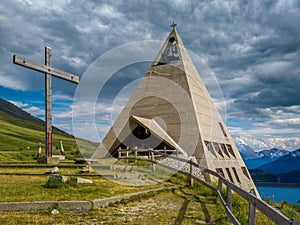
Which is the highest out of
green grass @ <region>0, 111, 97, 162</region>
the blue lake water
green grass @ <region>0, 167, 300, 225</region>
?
green grass @ <region>0, 111, 97, 162</region>

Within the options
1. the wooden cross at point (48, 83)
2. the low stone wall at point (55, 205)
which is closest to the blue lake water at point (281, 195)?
the low stone wall at point (55, 205)

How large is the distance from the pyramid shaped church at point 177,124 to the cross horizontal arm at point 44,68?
8.36 meters

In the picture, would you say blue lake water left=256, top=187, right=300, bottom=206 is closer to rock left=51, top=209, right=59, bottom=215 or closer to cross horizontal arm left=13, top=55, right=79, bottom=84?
rock left=51, top=209, right=59, bottom=215

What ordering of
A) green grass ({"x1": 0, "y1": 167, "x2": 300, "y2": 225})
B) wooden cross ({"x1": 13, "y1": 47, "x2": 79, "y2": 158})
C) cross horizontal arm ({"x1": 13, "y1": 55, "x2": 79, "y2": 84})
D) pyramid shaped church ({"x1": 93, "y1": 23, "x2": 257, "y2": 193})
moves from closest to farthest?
green grass ({"x1": 0, "y1": 167, "x2": 300, "y2": 225}) → cross horizontal arm ({"x1": 13, "y1": 55, "x2": 79, "y2": 84}) → wooden cross ({"x1": 13, "y1": 47, "x2": 79, "y2": 158}) → pyramid shaped church ({"x1": 93, "y1": 23, "x2": 257, "y2": 193})

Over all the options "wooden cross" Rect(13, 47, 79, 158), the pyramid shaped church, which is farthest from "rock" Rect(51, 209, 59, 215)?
the pyramid shaped church

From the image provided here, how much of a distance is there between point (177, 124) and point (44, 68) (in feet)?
47.5

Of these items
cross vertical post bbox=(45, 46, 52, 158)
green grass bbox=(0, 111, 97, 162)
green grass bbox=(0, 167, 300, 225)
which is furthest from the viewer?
green grass bbox=(0, 111, 97, 162)

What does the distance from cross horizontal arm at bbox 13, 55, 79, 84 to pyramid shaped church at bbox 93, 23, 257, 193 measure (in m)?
8.36

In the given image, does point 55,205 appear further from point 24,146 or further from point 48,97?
point 24,146

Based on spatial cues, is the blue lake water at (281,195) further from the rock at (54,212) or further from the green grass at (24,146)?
the green grass at (24,146)

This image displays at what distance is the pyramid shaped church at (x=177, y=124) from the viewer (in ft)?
86.3

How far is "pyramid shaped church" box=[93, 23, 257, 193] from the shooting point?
26.3 meters

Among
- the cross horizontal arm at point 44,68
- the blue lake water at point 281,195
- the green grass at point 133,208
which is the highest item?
the cross horizontal arm at point 44,68

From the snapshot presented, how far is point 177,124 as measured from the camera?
2839 cm
